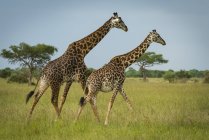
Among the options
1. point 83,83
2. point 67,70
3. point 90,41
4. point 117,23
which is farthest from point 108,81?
point 117,23

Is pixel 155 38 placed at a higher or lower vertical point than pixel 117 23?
lower

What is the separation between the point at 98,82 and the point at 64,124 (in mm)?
1393

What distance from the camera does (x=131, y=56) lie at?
11750mm

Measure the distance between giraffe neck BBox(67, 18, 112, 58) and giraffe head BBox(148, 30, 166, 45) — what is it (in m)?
1.25

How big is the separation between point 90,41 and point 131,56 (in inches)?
52.2

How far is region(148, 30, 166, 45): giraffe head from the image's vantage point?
1186 centimetres

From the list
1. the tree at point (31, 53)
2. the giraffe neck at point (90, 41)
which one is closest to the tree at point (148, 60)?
the tree at point (31, 53)

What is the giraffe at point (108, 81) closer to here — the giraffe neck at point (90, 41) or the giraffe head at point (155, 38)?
the giraffe neck at point (90, 41)

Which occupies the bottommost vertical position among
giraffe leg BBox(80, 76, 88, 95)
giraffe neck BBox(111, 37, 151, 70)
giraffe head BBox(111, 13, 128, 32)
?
giraffe leg BBox(80, 76, 88, 95)

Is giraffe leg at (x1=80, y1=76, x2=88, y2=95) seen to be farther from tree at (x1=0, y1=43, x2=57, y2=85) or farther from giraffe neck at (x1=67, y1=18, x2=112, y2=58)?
tree at (x1=0, y1=43, x2=57, y2=85)

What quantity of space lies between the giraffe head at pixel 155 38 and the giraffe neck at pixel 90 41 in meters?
1.25

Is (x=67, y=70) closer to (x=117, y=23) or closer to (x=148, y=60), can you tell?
(x=117, y=23)

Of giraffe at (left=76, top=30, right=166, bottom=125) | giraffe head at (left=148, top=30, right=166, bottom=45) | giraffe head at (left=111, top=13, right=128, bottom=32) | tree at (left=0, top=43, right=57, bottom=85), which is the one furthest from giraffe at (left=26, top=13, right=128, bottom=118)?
tree at (left=0, top=43, right=57, bottom=85)

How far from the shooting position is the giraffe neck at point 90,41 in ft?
38.8
